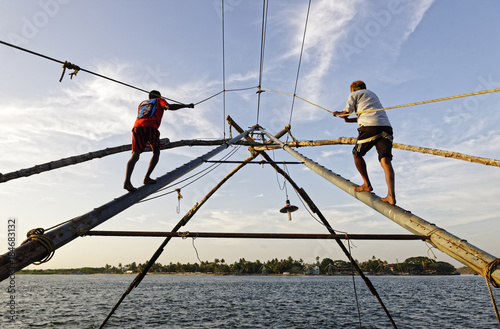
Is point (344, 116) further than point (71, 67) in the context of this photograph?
Yes

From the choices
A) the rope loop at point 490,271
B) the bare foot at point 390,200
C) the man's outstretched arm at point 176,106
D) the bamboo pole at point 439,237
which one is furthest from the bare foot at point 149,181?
the rope loop at point 490,271

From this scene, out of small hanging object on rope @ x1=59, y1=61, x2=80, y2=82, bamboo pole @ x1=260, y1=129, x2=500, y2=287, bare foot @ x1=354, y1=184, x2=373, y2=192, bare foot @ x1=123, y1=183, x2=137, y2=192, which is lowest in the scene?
bamboo pole @ x1=260, y1=129, x2=500, y2=287

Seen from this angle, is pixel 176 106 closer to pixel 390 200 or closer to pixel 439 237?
pixel 390 200

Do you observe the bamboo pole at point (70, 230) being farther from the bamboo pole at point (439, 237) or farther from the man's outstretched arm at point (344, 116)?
the bamboo pole at point (439, 237)

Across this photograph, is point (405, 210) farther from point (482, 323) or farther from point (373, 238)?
point (482, 323)

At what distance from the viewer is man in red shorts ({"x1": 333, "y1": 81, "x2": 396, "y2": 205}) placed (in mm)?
5066

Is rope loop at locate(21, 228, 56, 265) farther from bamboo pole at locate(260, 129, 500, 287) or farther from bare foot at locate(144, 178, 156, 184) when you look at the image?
bamboo pole at locate(260, 129, 500, 287)

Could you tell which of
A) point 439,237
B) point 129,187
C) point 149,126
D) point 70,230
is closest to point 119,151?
point 149,126

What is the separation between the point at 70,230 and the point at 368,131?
201 inches

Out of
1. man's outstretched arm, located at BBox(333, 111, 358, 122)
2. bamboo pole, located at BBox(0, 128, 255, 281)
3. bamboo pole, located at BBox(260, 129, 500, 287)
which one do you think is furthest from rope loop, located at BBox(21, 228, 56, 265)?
man's outstretched arm, located at BBox(333, 111, 358, 122)

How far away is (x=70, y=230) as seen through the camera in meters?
3.67

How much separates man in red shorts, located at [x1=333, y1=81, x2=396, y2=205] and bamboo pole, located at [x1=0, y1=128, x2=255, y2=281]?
3865 mm

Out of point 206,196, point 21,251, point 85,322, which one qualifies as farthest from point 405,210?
point 85,322

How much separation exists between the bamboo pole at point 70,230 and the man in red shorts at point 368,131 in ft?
12.7
